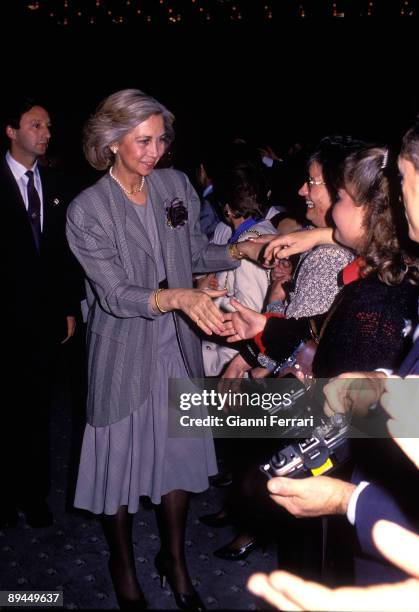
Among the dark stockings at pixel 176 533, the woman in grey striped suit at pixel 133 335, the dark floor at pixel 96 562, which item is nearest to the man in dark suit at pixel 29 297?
the dark floor at pixel 96 562

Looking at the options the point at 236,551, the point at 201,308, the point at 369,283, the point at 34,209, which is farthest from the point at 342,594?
the point at 34,209

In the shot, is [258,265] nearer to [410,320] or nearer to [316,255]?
[316,255]

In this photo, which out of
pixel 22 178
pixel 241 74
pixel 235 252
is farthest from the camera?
pixel 241 74

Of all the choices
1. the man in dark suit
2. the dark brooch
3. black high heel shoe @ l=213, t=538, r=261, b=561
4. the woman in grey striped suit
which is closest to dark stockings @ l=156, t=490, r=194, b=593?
the woman in grey striped suit

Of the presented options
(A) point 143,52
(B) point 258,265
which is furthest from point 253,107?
(B) point 258,265

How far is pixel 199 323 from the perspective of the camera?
188 cm

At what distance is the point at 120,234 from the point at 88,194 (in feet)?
0.58

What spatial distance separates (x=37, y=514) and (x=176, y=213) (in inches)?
61.1

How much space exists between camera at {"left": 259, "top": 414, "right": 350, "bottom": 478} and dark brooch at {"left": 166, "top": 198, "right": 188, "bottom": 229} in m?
1.12

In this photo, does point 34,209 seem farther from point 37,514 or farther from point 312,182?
point 37,514

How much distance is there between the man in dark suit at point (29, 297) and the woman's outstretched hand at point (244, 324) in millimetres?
983

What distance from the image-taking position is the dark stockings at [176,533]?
2262mm

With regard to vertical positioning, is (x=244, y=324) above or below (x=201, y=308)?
below

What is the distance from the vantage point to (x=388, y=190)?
5.61 ft
